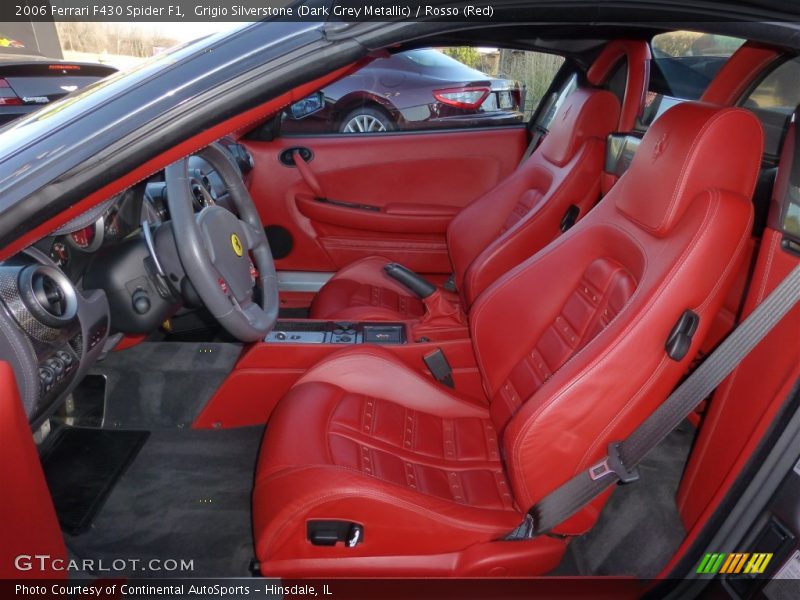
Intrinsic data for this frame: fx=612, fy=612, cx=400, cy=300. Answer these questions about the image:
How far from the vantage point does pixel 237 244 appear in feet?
5.61

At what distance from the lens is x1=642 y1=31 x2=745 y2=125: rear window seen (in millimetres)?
1979

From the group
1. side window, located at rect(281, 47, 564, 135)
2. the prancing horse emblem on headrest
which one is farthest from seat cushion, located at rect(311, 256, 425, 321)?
the prancing horse emblem on headrest

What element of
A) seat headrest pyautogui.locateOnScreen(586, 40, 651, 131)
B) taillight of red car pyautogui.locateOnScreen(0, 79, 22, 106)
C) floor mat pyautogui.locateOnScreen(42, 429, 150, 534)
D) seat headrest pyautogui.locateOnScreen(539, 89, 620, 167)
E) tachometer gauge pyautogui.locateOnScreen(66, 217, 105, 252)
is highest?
seat headrest pyautogui.locateOnScreen(586, 40, 651, 131)

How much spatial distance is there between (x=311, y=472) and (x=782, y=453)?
93 centimetres

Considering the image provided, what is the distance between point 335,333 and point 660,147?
45.2 inches

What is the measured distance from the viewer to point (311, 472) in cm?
131

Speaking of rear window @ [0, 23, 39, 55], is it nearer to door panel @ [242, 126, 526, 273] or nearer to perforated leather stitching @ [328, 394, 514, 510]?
door panel @ [242, 126, 526, 273]

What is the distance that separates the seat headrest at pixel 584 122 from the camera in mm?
2322

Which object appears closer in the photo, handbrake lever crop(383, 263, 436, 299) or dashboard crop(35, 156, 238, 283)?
dashboard crop(35, 156, 238, 283)

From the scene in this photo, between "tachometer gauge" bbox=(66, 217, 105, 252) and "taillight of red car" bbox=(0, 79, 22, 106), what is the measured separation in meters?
2.53

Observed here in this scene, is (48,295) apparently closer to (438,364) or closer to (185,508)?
(185,508)

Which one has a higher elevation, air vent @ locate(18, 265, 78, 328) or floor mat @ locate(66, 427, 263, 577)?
air vent @ locate(18, 265, 78, 328)
